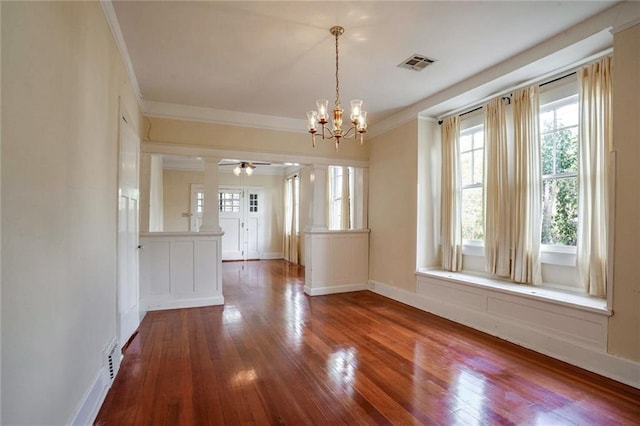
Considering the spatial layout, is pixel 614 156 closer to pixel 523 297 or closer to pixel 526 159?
pixel 526 159

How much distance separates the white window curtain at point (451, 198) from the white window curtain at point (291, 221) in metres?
4.72

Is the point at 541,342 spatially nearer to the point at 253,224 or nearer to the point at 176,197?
the point at 253,224

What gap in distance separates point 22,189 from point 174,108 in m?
3.66

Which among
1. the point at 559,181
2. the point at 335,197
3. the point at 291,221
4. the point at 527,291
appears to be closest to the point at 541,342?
the point at 527,291

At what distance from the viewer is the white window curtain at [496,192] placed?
3625 millimetres

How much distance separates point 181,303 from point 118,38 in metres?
3.24

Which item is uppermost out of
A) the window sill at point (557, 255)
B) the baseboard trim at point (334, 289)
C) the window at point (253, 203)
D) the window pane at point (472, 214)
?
the window at point (253, 203)

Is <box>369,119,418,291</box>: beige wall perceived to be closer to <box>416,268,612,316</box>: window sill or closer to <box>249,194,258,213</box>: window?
<box>416,268,612,316</box>: window sill

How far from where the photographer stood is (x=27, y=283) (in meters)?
1.26

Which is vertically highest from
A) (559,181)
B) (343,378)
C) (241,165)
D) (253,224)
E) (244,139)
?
(241,165)

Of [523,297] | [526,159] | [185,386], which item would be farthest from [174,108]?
[523,297]

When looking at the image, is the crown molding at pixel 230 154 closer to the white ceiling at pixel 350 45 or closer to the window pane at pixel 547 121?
the white ceiling at pixel 350 45

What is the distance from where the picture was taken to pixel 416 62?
131 inches

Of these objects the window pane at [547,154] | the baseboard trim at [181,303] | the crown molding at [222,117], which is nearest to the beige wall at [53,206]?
the baseboard trim at [181,303]
